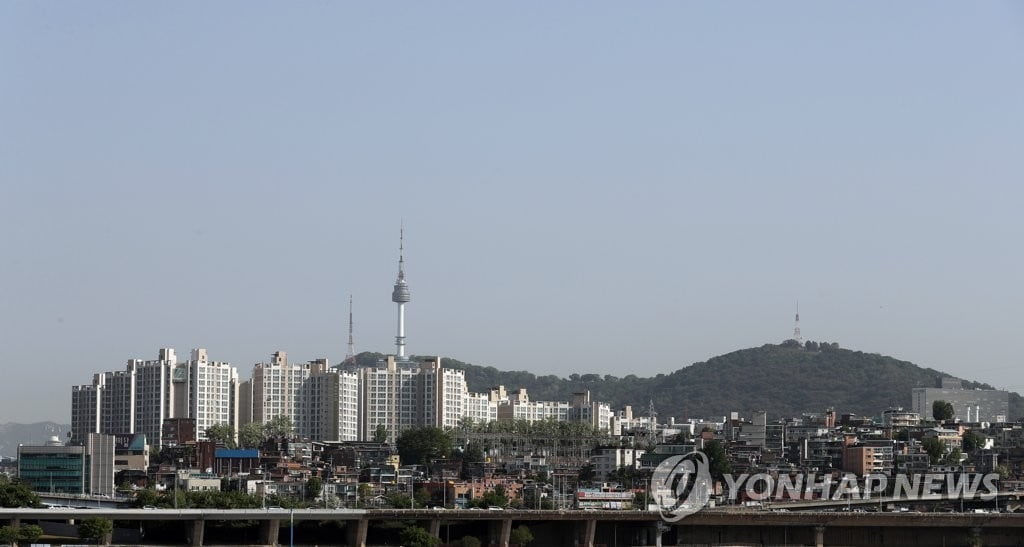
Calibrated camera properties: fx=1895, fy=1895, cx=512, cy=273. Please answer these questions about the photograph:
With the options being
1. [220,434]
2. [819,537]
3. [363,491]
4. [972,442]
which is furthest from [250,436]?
[819,537]

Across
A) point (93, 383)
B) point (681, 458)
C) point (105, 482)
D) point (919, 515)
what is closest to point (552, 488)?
point (681, 458)

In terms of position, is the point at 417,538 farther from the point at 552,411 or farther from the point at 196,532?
the point at 552,411

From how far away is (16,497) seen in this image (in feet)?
195

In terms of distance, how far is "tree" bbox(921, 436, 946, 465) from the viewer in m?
96.6

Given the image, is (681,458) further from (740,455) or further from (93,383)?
(93,383)

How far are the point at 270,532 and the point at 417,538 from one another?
490 centimetres

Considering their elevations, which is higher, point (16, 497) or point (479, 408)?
point (479, 408)

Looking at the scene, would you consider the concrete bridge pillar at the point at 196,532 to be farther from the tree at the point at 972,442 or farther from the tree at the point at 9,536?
the tree at the point at 972,442

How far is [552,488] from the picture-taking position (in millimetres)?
81125

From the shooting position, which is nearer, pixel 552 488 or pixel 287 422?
pixel 552 488

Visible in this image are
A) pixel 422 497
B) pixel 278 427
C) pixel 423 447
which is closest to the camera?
pixel 422 497

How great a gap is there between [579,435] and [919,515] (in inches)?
2260

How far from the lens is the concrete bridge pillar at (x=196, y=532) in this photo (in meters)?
54.9

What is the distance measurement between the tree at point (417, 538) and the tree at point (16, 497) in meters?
12.6
